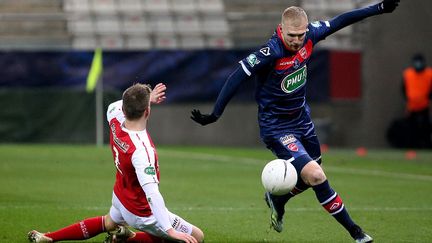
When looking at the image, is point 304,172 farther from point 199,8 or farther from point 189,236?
point 199,8

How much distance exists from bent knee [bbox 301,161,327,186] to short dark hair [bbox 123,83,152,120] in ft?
6.25

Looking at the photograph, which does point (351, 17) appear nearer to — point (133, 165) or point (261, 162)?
point (133, 165)

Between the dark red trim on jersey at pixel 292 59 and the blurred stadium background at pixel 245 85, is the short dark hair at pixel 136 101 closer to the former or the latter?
the dark red trim on jersey at pixel 292 59

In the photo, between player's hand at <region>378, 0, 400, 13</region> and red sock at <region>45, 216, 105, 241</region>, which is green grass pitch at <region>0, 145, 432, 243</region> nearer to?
red sock at <region>45, 216, 105, 241</region>

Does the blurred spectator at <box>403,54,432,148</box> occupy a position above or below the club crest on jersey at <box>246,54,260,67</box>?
below

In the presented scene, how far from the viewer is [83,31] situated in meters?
27.0

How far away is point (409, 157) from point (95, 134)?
7.37 m

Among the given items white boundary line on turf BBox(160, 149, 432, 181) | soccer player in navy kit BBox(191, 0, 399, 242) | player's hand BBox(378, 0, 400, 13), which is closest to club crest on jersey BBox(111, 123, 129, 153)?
soccer player in navy kit BBox(191, 0, 399, 242)

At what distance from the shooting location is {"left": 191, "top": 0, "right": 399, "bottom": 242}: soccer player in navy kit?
8672mm

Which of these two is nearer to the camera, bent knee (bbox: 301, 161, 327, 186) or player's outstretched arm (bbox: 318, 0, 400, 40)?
bent knee (bbox: 301, 161, 327, 186)

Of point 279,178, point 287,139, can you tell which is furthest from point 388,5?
point 279,178

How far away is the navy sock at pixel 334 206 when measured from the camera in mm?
8477

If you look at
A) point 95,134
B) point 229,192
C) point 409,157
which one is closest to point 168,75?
point 95,134

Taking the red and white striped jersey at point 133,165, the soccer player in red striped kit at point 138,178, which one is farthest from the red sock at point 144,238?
the red and white striped jersey at point 133,165
